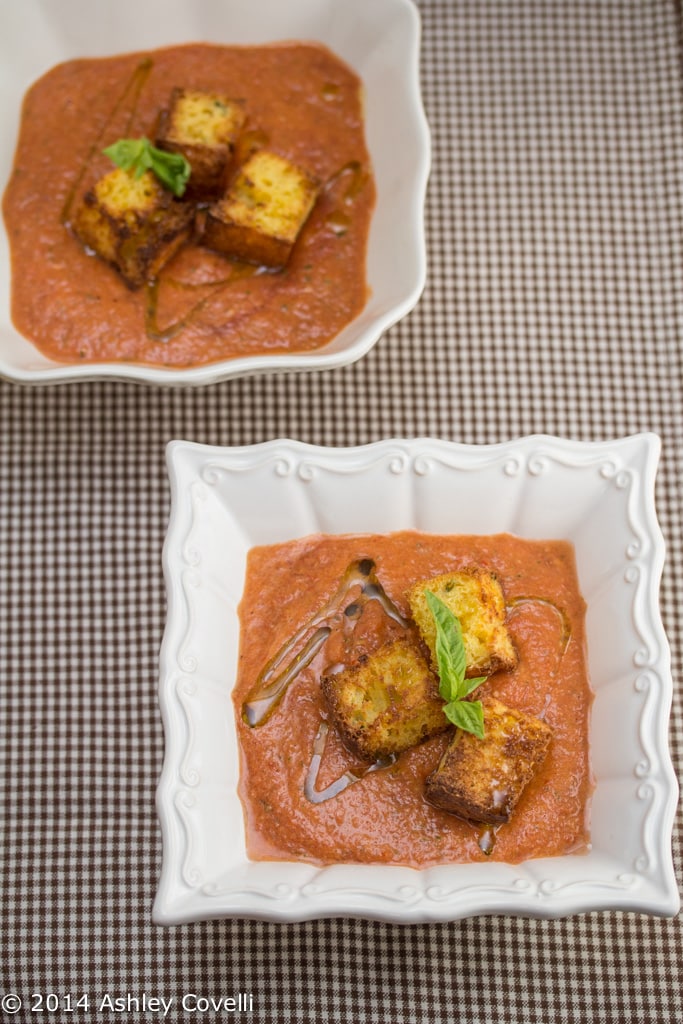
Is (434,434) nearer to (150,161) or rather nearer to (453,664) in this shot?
(453,664)

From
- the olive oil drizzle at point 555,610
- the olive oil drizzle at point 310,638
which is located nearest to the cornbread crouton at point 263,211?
the olive oil drizzle at point 310,638

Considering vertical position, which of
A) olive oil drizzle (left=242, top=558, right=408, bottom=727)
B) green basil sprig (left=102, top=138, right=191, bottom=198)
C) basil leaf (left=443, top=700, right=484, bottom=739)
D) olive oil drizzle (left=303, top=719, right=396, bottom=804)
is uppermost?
green basil sprig (left=102, top=138, right=191, bottom=198)

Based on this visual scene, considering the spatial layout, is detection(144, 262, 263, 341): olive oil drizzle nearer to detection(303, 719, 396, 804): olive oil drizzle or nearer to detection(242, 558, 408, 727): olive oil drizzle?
detection(242, 558, 408, 727): olive oil drizzle

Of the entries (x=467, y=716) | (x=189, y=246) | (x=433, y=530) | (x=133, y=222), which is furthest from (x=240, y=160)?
(x=467, y=716)

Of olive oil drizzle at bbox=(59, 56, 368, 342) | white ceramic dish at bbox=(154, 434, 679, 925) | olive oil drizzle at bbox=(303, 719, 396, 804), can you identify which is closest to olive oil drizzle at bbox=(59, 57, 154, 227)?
olive oil drizzle at bbox=(59, 56, 368, 342)

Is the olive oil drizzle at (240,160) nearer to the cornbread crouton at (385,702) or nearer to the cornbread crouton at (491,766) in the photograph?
the cornbread crouton at (385,702)

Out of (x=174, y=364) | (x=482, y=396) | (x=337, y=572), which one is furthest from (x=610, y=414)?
(x=174, y=364)
